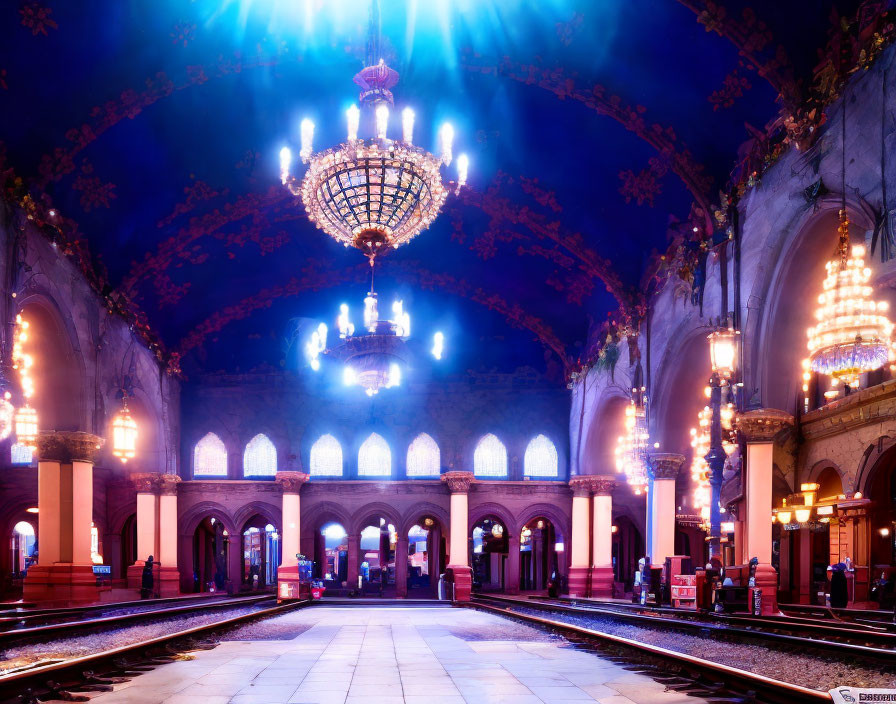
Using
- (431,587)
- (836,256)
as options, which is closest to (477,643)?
(836,256)

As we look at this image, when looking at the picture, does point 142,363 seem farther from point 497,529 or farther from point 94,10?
point 497,529

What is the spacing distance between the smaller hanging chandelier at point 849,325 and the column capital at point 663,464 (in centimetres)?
1154

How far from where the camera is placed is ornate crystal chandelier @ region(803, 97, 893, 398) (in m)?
9.38

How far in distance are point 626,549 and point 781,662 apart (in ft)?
89.0

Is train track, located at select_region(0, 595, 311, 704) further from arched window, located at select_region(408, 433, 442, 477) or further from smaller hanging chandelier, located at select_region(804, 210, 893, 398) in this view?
arched window, located at select_region(408, 433, 442, 477)

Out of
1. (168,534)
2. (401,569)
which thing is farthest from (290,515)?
(401,569)

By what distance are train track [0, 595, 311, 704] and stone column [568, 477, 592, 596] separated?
21.9 metres

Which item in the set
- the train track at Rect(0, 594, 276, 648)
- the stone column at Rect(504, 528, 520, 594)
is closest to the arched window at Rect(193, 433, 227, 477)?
the stone column at Rect(504, 528, 520, 594)

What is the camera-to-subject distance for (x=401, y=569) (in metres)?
32.4

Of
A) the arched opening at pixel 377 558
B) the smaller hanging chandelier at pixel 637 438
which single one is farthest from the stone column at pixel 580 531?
the smaller hanging chandelier at pixel 637 438

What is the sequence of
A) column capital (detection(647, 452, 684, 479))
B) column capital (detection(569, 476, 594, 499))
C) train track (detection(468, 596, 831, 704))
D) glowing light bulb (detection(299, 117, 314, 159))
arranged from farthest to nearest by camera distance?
column capital (detection(569, 476, 594, 499)) → column capital (detection(647, 452, 684, 479)) → glowing light bulb (detection(299, 117, 314, 159)) → train track (detection(468, 596, 831, 704))

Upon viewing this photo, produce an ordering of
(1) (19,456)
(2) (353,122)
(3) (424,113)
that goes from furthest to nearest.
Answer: (1) (19,456), (3) (424,113), (2) (353,122)

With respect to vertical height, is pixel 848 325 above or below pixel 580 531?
above

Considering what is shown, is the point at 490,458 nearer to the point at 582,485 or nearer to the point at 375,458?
the point at 582,485
